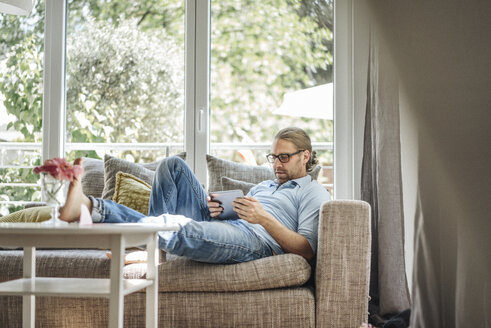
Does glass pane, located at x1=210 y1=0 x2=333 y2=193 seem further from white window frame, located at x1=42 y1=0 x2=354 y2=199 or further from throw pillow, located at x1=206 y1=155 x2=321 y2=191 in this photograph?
throw pillow, located at x1=206 y1=155 x2=321 y2=191

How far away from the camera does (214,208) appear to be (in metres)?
2.31

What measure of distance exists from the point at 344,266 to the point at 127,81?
235cm

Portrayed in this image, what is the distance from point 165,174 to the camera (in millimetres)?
2291

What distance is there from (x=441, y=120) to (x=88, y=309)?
2.08 m

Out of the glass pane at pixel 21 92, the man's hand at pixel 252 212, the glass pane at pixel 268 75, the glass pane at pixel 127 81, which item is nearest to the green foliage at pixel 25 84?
the glass pane at pixel 21 92

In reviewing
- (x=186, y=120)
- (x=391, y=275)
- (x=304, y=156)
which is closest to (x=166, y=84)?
(x=186, y=120)

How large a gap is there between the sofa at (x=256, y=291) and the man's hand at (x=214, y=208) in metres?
0.24

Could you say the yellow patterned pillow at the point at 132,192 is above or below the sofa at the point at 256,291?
above

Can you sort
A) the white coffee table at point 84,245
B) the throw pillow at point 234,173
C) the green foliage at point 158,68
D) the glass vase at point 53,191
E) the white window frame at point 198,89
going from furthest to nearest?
the green foliage at point 158,68
the white window frame at point 198,89
the throw pillow at point 234,173
the glass vase at point 53,191
the white coffee table at point 84,245

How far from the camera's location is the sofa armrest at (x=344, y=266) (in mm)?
2027

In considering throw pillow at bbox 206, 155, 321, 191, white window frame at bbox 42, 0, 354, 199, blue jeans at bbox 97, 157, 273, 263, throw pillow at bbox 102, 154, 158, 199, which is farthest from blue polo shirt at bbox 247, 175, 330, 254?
white window frame at bbox 42, 0, 354, 199

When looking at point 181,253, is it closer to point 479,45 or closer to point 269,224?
point 269,224

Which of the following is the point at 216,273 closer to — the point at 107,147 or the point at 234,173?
the point at 234,173

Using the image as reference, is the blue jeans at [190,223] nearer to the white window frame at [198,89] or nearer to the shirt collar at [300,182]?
the shirt collar at [300,182]
